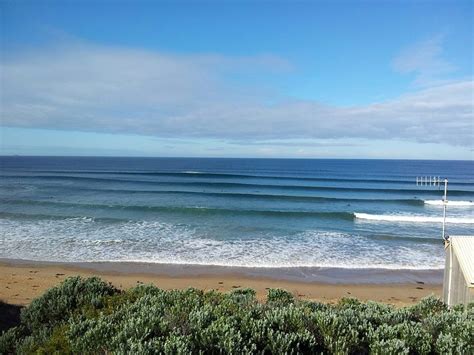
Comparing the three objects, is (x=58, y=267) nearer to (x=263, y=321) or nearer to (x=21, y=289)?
(x=21, y=289)

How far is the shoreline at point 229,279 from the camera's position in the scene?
12172 mm

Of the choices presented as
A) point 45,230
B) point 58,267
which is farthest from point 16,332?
point 45,230

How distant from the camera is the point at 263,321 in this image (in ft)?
12.1

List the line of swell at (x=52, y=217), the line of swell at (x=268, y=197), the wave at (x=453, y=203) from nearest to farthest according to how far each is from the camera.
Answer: the line of swell at (x=52, y=217)
the wave at (x=453, y=203)
the line of swell at (x=268, y=197)

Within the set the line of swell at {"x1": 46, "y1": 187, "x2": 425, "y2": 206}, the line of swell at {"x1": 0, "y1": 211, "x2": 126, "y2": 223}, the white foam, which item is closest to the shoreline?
the white foam

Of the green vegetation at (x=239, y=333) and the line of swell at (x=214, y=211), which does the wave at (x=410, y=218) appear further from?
the green vegetation at (x=239, y=333)

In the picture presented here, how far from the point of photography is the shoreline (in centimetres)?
1217

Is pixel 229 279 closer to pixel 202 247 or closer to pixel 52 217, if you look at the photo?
pixel 202 247

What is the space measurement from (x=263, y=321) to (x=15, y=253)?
52.4 ft

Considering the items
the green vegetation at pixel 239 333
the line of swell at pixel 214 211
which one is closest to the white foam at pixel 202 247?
the line of swell at pixel 214 211

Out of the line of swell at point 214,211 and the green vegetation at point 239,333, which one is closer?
the green vegetation at point 239,333

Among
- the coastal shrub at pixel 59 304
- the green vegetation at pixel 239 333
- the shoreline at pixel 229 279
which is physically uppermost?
the green vegetation at pixel 239 333

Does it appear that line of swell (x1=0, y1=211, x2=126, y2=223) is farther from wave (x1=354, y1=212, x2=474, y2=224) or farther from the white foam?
wave (x1=354, y1=212, x2=474, y2=224)

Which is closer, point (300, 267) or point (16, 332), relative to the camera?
point (16, 332)
